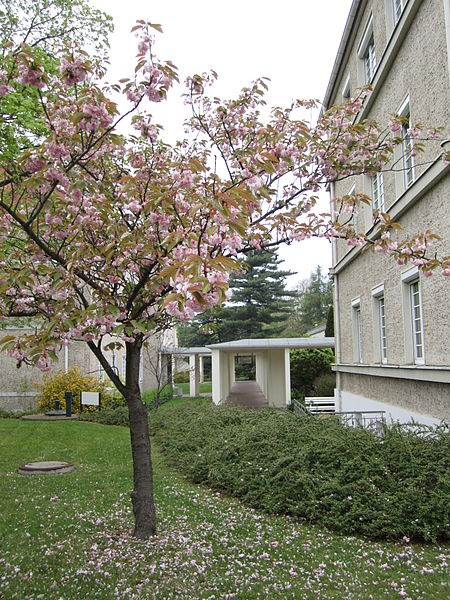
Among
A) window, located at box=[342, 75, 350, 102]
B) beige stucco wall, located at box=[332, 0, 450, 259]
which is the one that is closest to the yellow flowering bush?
beige stucco wall, located at box=[332, 0, 450, 259]

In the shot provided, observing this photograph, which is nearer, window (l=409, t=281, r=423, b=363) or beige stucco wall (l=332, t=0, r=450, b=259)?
beige stucco wall (l=332, t=0, r=450, b=259)

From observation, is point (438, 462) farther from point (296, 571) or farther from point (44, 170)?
point (44, 170)

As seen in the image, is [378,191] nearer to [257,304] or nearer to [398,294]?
[398,294]

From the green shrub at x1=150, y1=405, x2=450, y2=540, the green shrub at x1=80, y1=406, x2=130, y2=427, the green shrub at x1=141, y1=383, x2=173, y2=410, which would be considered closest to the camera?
the green shrub at x1=150, y1=405, x2=450, y2=540

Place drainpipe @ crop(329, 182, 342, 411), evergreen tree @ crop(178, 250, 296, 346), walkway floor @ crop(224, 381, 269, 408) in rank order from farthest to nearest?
evergreen tree @ crop(178, 250, 296, 346) → walkway floor @ crop(224, 381, 269, 408) → drainpipe @ crop(329, 182, 342, 411)

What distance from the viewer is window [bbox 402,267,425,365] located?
851cm

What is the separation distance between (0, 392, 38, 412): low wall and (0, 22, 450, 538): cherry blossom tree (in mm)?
15087

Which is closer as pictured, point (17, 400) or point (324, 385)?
point (17, 400)

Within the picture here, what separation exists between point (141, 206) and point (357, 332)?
10.3 metres

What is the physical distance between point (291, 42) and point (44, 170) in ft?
10.5

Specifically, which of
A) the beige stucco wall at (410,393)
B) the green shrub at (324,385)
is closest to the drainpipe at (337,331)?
the beige stucco wall at (410,393)

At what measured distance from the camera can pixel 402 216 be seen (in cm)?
856

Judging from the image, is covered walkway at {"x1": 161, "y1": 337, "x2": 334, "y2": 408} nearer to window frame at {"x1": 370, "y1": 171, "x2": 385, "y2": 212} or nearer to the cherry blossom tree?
window frame at {"x1": 370, "y1": 171, "x2": 385, "y2": 212}

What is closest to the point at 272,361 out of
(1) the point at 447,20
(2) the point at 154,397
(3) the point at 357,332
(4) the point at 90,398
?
(2) the point at 154,397
